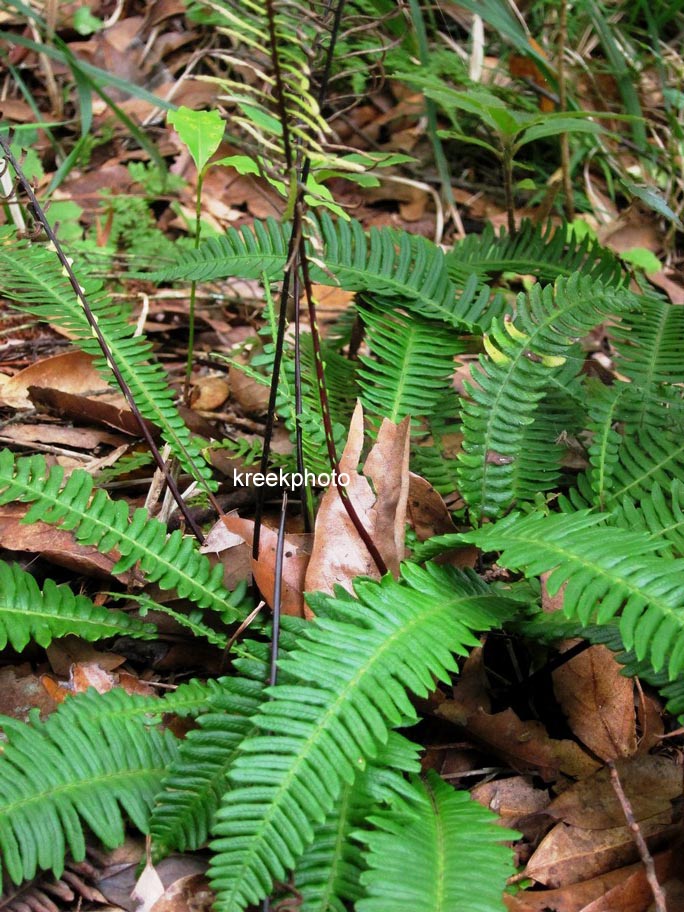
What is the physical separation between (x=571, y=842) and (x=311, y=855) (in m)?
0.52

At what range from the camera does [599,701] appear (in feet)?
5.60

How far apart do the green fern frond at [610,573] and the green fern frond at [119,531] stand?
1.85 ft

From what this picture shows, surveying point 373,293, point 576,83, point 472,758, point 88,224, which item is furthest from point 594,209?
point 472,758

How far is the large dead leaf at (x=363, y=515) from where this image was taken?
173cm

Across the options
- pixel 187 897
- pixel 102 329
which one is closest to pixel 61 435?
pixel 102 329

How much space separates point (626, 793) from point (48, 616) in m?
1.19

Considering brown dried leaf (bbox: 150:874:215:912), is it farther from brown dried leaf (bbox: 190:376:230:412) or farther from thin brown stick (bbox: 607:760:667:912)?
brown dried leaf (bbox: 190:376:230:412)

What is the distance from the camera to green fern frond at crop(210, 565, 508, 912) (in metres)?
1.22

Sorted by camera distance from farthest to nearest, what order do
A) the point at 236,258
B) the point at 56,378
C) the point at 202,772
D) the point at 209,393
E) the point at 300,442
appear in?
the point at 209,393
the point at 56,378
the point at 236,258
the point at 300,442
the point at 202,772

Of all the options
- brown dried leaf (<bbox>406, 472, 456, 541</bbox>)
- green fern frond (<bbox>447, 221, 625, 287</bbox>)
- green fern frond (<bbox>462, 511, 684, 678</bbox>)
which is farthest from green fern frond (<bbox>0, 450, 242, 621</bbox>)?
green fern frond (<bbox>447, 221, 625, 287</bbox>)

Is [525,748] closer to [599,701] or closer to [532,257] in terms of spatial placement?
[599,701]

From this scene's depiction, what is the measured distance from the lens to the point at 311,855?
1.32 metres

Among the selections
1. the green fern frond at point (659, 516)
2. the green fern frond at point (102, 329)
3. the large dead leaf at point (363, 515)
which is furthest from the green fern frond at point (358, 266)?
the green fern frond at point (659, 516)

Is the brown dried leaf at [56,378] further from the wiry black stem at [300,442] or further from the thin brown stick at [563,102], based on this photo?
the thin brown stick at [563,102]
